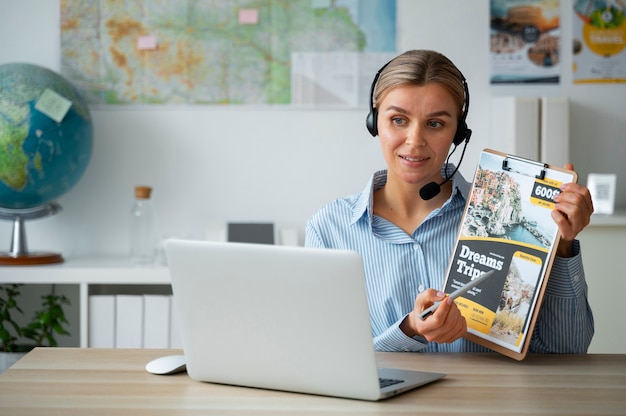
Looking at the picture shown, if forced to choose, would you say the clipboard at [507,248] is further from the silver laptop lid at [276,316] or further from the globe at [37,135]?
the globe at [37,135]

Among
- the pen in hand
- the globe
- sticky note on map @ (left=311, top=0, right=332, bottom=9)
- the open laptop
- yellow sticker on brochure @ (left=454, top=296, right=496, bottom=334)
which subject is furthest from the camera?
sticky note on map @ (left=311, top=0, right=332, bottom=9)

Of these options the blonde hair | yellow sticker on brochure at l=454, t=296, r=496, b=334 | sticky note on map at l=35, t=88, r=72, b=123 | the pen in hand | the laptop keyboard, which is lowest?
the laptop keyboard

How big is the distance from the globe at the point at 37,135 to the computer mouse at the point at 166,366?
62.5 inches

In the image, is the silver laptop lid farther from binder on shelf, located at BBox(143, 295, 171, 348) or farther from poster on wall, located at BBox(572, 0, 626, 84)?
poster on wall, located at BBox(572, 0, 626, 84)

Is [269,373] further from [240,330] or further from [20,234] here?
[20,234]

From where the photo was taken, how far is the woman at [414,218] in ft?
5.12

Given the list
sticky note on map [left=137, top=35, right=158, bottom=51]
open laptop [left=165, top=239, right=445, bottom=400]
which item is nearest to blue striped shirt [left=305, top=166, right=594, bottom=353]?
open laptop [left=165, top=239, right=445, bottom=400]

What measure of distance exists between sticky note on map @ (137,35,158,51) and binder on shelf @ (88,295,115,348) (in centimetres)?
95

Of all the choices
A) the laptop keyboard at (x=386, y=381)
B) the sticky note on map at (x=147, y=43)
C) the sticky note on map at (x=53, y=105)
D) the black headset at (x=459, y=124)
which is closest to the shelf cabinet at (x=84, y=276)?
the sticky note on map at (x=53, y=105)

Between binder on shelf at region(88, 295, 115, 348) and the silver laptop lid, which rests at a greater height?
the silver laptop lid

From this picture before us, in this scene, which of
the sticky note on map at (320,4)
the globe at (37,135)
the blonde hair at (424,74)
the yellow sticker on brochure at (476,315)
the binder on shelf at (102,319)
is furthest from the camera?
the sticky note on map at (320,4)

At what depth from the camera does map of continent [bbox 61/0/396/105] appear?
316cm

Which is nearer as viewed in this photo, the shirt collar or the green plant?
the shirt collar

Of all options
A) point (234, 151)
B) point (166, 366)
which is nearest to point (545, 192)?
point (166, 366)
